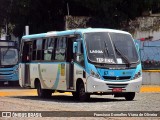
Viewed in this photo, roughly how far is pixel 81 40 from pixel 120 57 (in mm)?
1701

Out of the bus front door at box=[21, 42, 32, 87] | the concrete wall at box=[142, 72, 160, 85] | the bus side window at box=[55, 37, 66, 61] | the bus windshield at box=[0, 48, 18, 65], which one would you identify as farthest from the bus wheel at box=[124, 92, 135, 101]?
the bus windshield at box=[0, 48, 18, 65]

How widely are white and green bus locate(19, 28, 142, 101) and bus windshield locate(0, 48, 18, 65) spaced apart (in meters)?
14.4

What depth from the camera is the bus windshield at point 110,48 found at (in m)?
20.0

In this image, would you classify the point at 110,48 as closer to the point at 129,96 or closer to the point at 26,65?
the point at 129,96

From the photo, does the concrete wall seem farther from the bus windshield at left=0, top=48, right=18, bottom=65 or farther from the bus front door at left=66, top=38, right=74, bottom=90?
the bus front door at left=66, top=38, right=74, bottom=90

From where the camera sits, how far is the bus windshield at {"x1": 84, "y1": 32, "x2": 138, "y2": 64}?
19984mm

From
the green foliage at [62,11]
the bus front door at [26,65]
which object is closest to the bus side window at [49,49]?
the bus front door at [26,65]

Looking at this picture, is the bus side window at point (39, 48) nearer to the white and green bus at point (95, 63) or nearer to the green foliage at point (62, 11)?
the white and green bus at point (95, 63)

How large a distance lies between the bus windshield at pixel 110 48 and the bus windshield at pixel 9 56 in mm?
17109

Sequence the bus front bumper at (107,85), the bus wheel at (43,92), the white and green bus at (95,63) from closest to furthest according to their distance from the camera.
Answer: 1. the bus front bumper at (107,85)
2. the white and green bus at (95,63)
3. the bus wheel at (43,92)

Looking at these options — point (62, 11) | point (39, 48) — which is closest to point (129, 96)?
point (39, 48)

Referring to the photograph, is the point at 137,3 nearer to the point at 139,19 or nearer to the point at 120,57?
the point at 139,19

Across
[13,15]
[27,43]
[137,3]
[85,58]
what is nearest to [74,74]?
[85,58]

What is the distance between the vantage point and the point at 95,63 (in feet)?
65.1
